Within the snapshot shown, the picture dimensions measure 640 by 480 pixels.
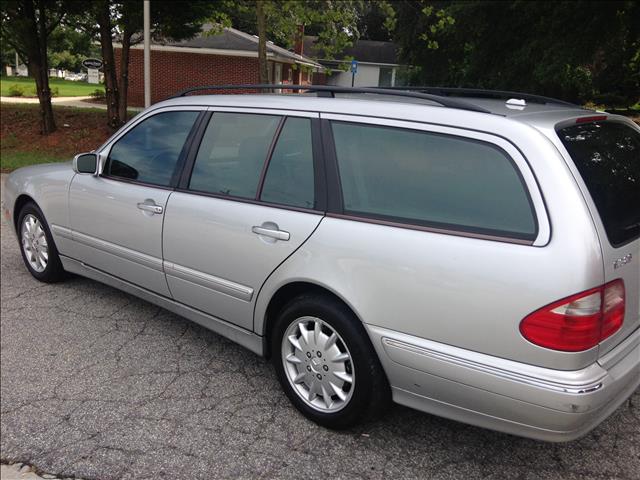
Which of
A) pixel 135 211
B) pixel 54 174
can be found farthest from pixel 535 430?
pixel 54 174

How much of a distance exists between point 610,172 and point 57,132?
1430 cm

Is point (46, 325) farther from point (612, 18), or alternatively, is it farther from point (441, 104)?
point (612, 18)

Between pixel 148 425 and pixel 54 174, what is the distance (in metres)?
2.51

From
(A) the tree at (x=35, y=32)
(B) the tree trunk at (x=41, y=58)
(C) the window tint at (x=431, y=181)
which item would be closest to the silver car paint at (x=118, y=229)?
(C) the window tint at (x=431, y=181)

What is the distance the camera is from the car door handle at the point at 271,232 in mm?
2953

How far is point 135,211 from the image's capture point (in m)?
3.85

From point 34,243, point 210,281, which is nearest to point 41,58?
point 34,243

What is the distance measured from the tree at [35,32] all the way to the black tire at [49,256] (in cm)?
968

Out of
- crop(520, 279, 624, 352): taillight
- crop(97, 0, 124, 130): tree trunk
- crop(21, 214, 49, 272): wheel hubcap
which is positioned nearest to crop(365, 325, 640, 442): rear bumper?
crop(520, 279, 624, 352): taillight

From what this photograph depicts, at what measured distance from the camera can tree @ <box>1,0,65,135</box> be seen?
1295 centimetres

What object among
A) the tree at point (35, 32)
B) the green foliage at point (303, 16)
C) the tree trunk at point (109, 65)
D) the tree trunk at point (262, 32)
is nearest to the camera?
the tree trunk at point (262, 32)

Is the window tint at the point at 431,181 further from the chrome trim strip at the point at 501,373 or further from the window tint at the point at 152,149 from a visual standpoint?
the window tint at the point at 152,149

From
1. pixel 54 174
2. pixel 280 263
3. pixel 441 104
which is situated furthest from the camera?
pixel 54 174

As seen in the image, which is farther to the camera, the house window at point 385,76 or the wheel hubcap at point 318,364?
the house window at point 385,76
